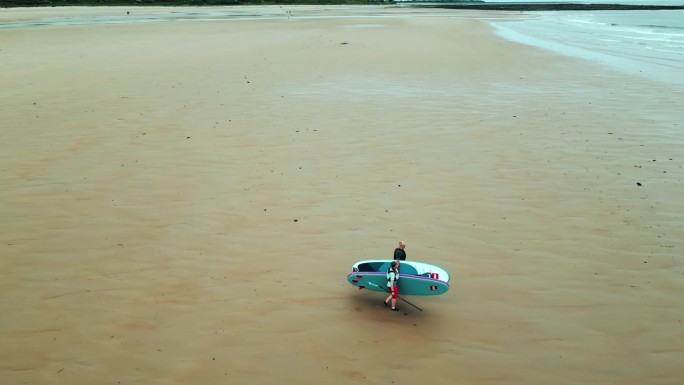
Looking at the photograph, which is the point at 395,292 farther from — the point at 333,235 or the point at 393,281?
the point at 333,235

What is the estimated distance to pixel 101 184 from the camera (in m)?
9.08

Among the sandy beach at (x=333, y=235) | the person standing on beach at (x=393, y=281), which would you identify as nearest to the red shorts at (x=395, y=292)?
the person standing on beach at (x=393, y=281)

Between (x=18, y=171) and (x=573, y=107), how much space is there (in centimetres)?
1345

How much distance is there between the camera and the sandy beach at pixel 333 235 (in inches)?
201

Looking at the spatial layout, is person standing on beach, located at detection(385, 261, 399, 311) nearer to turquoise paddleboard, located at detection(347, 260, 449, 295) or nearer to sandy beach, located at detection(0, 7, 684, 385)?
turquoise paddleboard, located at detection(347, 260, 449, 295)

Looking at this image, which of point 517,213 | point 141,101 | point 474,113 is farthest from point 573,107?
point 141,101

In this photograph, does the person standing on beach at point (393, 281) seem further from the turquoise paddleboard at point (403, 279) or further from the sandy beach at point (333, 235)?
the sandy beach at point (333, 235)

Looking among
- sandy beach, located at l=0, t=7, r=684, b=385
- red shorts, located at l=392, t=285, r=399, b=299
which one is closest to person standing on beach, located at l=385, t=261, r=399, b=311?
red shorts, located at l=392, t=285, r=399, b=299

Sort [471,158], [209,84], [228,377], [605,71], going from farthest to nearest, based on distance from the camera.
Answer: [605,71]
[209,84]
[471,158]
[228,377]

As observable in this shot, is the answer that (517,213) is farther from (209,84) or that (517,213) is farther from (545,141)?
(209,84)

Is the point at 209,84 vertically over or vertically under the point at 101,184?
over

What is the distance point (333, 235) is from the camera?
7445 mm

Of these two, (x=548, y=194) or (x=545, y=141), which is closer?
(x=548, y=194)

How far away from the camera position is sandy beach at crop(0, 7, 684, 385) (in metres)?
5.12
